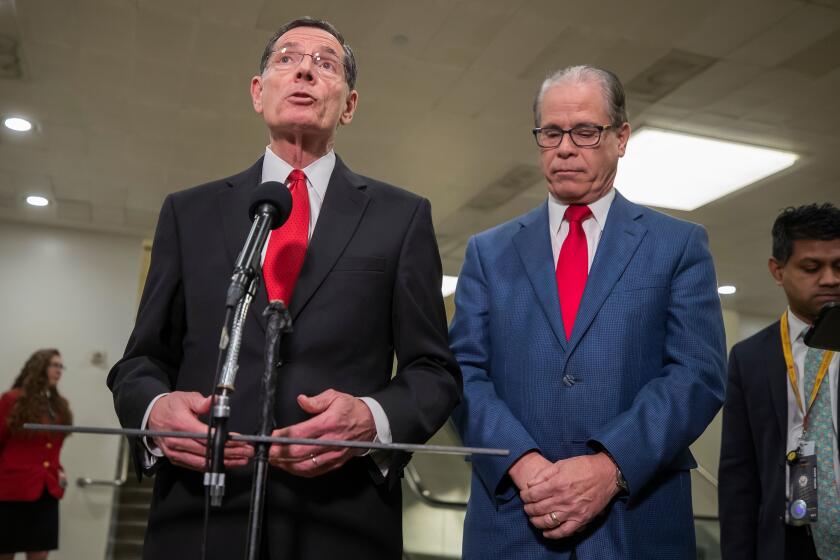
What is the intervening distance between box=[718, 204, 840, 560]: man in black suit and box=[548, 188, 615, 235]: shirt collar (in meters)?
1.05

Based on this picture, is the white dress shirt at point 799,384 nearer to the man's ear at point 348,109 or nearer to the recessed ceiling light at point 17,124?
the man's ear at point 348,109

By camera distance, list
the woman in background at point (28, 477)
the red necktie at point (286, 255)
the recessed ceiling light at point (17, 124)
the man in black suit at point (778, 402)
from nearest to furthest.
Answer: the red necktie at point (286, 255), the man in black suit at point (778, 402), the woman in background at point (28, 477), the recessed ceiling light at point (17, 124)

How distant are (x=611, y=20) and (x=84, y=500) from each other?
26.3 feet

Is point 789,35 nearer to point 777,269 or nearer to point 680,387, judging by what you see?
point 777,269

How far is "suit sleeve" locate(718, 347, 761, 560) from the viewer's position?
2.70m

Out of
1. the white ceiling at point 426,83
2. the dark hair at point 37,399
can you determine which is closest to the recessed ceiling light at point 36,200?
the white ceiling at point 426,83

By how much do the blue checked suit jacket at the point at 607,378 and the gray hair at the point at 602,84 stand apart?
21 centimetres

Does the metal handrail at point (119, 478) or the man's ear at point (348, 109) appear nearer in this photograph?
the man's ear at point (348, 109)

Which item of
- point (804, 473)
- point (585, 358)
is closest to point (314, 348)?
point (585, 358)

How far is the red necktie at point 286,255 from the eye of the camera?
1.63 meters

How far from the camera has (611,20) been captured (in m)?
4.99

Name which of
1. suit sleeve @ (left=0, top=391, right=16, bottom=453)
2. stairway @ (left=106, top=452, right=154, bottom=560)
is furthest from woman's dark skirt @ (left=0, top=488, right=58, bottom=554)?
stairway @ (left=106, top=452, right=154, bottom=560)

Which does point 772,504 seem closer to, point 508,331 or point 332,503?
point 508,331

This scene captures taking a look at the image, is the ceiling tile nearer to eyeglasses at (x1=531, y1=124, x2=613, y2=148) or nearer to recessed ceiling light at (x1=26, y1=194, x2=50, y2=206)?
eyeglasses at (x1=531, y1=124, x2=613, y2=148)
